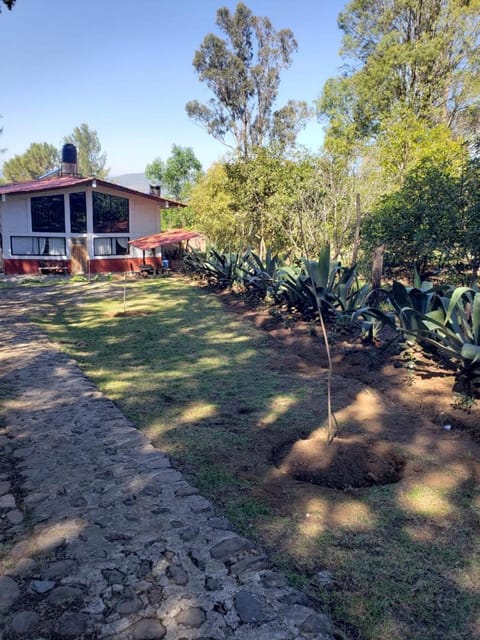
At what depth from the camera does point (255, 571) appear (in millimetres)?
2314

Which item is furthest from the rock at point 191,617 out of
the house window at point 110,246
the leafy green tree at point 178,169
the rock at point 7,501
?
the leafy green tree at point 178,169

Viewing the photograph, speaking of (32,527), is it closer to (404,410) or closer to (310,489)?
(310,489)

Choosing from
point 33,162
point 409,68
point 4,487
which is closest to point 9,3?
point 4,487

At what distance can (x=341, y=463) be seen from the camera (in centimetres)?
332

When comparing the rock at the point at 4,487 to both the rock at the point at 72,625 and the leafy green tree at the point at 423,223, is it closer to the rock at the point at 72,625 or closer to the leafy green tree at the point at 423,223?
the rock at the point at 72,625

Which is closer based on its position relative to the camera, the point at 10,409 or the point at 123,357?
the point at 10,409

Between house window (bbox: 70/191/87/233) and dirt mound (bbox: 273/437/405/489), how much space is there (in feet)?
63.8

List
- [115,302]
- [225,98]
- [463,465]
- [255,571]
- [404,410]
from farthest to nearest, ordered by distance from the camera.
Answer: [225,98] → [115,302] → [404,410] → [463,465] → [255,571]

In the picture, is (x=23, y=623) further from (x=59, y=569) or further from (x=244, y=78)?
(x=244, y=78)

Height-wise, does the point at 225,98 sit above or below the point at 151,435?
above

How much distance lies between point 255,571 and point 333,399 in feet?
8.46

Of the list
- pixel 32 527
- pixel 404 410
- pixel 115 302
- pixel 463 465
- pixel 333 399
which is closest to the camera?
pixel 32 527

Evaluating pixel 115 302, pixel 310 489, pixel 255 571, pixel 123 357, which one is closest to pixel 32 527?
pixel 255 571

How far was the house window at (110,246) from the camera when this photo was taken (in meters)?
21.4
